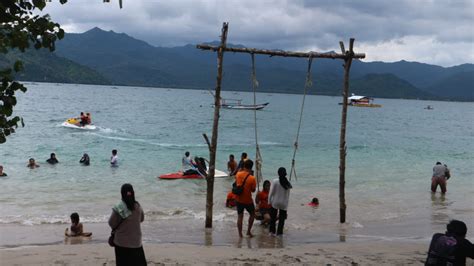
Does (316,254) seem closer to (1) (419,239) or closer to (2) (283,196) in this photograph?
(2) (283,196)

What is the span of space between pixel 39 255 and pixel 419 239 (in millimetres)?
9136

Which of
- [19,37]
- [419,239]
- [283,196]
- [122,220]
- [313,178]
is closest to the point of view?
[19,37]

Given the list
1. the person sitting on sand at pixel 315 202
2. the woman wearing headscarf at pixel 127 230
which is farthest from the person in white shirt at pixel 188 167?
the woman wearing headscarf at pixel 127 230

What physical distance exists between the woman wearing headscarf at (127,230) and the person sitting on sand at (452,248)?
378cm

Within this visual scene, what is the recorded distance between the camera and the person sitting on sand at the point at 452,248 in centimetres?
590

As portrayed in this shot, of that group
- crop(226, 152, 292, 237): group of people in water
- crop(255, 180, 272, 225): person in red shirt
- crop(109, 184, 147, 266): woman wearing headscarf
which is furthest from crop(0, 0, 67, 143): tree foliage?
crop(255, 180, 272, 225): person in red shirt

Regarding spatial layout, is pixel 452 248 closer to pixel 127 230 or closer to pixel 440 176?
pixel 127 230

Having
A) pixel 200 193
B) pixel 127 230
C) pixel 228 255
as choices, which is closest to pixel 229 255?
pixel 228 255

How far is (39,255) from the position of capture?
9547mm

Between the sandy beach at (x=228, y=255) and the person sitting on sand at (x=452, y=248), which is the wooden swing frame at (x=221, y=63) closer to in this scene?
the sandy beach at (x=228, y=255)

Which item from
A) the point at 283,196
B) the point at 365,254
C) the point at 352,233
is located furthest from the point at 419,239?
the point at 283,196

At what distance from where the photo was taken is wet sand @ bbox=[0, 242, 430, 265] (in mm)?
9031

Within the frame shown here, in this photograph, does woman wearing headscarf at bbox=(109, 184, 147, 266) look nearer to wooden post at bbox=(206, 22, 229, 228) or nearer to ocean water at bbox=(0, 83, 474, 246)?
ocean water at bbox=(0, 83, 474, 246)

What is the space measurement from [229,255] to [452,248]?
471 cm
